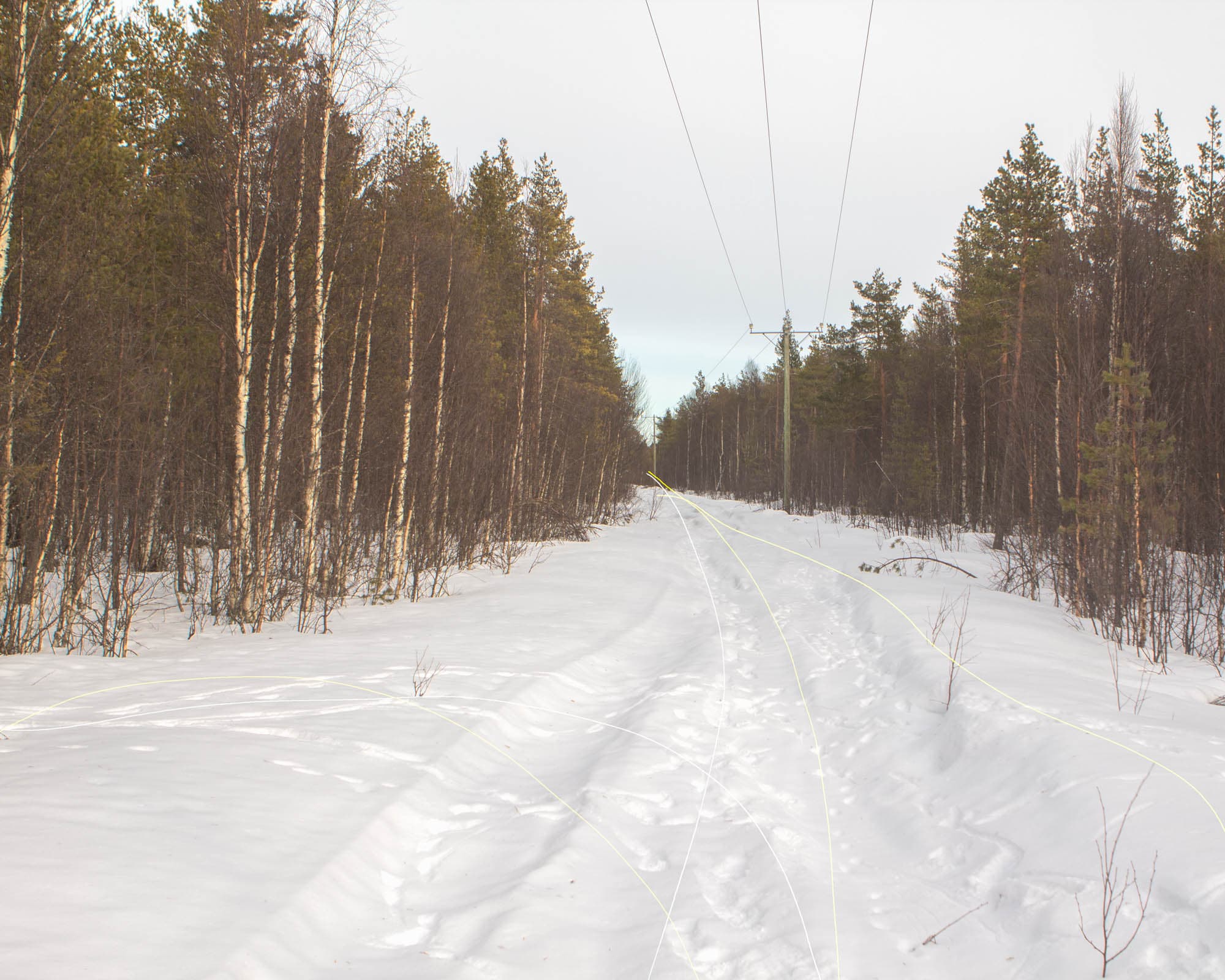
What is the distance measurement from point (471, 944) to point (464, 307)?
1200 cm

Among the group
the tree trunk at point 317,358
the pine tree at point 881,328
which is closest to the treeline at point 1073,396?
the pine tree at point 881,328

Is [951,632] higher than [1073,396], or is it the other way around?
[1073,396]

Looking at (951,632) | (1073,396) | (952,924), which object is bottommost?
(952,924)

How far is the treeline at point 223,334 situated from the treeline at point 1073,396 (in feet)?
33.6

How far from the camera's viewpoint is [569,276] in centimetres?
2770

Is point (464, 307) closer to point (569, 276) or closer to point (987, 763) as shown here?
point (987, 763)

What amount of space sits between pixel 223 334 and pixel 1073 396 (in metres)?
12.7

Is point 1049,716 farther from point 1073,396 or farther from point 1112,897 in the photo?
point 1073,396

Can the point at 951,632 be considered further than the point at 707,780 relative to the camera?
Yes

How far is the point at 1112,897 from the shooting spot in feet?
9.48

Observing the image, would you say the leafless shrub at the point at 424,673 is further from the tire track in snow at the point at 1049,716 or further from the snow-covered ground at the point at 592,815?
the tire track in snow at the point at 1049,716

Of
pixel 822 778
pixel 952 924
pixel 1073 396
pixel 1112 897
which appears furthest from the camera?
pixel 1073 396

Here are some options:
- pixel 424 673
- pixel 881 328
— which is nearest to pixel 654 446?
pixel 881 328

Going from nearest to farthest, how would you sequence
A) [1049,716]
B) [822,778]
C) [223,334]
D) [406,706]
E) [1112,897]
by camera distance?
1. [1112,897]
2. [822,778]
3. [1049,716]
4. [406,706]
5. [223,334]
